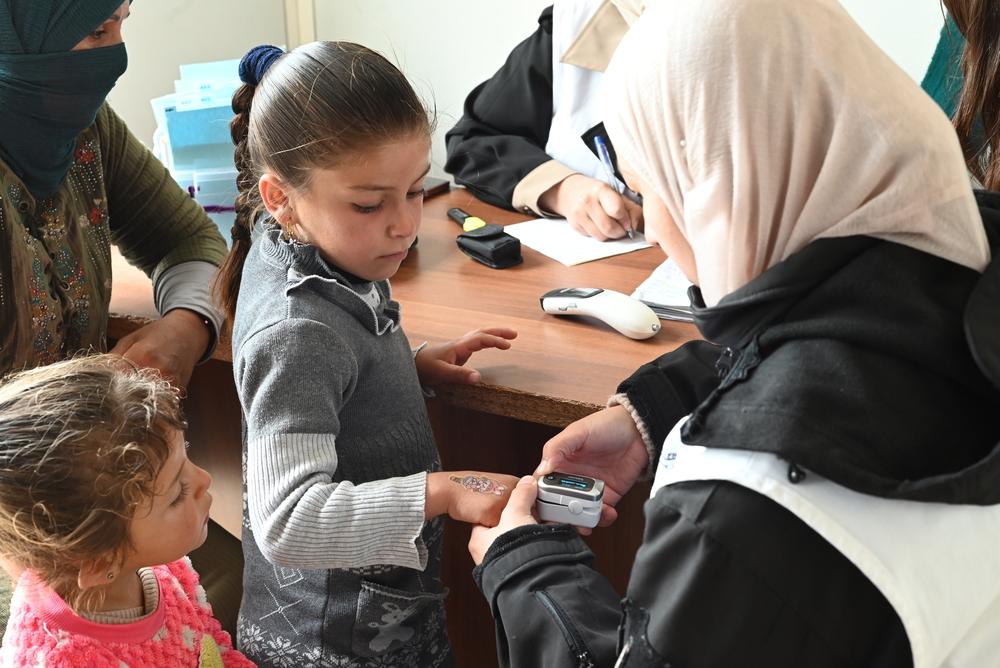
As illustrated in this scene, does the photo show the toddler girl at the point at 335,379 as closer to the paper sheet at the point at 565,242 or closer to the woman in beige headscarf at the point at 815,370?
the woman in beige headscarf at the point at 815,370

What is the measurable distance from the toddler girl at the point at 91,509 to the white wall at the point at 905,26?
6.57ft

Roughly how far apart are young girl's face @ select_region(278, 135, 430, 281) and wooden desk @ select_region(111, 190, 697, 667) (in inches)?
8.7

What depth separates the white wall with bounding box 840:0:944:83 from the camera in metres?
2.30

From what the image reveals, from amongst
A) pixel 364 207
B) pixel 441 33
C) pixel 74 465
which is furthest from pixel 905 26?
pixel 74 465

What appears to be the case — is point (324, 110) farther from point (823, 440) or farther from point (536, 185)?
point (536, 185)

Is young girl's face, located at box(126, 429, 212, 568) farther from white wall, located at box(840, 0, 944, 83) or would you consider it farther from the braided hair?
white wall, located at box(840, 0, 944, 83)

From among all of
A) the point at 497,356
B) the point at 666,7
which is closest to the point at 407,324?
the point at 497,356

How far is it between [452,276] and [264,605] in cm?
59

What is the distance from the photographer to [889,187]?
2.23 feet

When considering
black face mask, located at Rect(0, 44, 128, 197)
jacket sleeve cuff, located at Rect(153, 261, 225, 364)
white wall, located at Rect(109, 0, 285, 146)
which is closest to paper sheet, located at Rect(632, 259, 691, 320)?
jacket sleeve cuff, located at Rect(153, 261, 225, 364)

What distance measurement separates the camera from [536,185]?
1.74 metres

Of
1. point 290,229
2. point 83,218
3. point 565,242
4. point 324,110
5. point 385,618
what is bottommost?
point 385,618

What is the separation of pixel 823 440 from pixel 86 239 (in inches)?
44.4

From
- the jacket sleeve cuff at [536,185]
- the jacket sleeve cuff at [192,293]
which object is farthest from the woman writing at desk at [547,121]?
the jacket sleeve cuff at [192,293]
